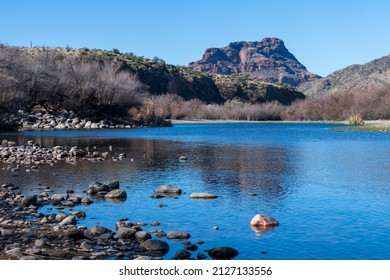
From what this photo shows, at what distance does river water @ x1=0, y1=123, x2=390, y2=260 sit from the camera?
10538mm

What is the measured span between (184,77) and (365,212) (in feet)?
445

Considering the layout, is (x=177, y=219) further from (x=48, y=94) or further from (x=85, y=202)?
(x=48, y=94)

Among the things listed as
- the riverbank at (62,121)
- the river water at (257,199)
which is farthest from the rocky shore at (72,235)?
the riverbank at (62,121)

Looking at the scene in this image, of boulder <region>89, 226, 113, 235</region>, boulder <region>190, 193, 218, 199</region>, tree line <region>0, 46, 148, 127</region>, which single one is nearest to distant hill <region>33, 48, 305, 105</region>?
tree line <region>0, 46, 148, 127</region>

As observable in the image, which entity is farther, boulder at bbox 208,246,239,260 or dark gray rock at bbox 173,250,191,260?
boulder at bbox 208,246,239,260

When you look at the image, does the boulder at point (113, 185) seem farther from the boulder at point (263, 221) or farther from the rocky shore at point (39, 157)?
the boulder at point (263, 221)

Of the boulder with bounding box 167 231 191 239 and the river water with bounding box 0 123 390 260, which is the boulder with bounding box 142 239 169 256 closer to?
the river water with bounding box 0 123 390 260

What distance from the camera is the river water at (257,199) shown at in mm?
10538

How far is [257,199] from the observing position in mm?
15125

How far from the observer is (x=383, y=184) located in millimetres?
17766

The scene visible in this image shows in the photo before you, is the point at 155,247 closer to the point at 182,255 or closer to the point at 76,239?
the point at 182,255

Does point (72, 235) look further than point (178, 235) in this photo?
No

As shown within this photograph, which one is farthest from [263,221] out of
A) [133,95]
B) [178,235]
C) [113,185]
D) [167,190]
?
[133,95]

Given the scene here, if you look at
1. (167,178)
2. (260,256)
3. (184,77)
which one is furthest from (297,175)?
(184,77)
